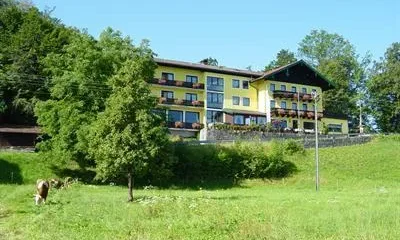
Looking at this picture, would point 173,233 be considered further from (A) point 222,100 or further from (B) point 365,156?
(A) point 222,100

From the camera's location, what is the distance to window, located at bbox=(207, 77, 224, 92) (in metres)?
73.5

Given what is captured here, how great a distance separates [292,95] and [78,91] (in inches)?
1429

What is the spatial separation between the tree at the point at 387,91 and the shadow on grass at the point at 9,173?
6001cm

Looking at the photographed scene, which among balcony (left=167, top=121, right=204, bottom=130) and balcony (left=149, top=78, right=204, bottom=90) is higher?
balcony (left=149, top=78, right=204, bottom=90)

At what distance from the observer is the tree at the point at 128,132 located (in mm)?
31328

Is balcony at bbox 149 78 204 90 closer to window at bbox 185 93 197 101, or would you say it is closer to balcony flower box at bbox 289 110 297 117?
window at bbox 185 93 197 101

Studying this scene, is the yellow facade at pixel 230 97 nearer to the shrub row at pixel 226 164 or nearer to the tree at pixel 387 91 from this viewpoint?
the tree at pixel 387 91

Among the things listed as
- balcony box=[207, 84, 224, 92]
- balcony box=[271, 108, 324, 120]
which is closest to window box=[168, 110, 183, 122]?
balcony box=[207, 84, 224, 92]

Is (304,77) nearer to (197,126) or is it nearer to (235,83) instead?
(235,83)

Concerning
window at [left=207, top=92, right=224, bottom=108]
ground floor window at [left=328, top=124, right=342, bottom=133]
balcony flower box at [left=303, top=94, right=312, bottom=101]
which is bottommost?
ground floor window at [left=328, top=124, right=342, bottom=133]

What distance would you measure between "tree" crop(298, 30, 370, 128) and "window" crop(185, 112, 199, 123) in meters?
27.0

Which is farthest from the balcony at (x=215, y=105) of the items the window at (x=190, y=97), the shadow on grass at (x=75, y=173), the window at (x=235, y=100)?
the shadow on grass at (x=75, y=173)

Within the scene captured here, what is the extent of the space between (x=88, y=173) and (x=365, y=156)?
2651 centimetres

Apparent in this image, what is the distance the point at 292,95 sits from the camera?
76688mm
